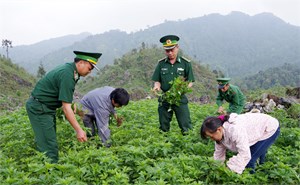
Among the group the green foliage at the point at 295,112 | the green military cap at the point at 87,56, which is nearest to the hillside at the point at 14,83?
the green foliage at the point at 295,112

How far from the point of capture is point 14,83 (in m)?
25.8

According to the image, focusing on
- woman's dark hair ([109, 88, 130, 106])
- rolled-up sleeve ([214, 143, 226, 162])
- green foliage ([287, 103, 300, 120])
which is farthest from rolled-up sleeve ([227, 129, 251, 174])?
green foliage ([287, 103, 300, 120])

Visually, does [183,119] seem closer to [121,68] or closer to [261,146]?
[261,146]

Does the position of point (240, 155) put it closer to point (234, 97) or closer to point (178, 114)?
point (178, 114)

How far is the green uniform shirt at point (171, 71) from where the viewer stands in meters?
6.54

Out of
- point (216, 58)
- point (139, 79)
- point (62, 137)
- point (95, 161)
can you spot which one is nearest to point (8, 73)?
point (139, 79)

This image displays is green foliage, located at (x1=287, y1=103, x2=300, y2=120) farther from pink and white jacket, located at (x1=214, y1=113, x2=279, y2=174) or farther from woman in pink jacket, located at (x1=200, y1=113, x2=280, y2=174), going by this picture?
pink and white jacket, located at (x1=214, y1=113, x2=279, y2=174)

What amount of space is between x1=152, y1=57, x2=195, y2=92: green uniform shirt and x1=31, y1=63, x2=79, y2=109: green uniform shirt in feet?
7.37

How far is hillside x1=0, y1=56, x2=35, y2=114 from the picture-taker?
883 inches

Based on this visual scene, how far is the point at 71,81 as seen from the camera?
182 inches

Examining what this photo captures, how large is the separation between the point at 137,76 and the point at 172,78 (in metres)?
35.0

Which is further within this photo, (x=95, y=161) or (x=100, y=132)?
(x=100, y=132)

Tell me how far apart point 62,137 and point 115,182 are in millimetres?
2703

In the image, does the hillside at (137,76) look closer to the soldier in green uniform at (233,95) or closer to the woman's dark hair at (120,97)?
the soldier in green uniform at (233,95)
